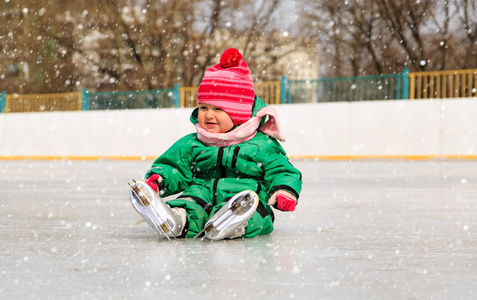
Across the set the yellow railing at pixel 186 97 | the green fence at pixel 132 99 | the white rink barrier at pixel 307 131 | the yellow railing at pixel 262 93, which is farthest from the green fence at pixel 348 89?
the green fence at pixel 132 99

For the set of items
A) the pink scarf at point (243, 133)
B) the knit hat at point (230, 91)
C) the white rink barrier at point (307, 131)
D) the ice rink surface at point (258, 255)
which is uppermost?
the knit hat at point (230, 91)

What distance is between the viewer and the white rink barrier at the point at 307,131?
1457 centimetres

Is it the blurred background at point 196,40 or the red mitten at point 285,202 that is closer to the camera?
the red mitten at point 285,202

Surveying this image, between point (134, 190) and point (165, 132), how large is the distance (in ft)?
44.5

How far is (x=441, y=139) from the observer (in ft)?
47.7

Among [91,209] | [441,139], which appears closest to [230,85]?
[91,209]

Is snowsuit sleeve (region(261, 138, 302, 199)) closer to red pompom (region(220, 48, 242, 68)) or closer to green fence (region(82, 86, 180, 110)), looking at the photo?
red pompom (region(220, 48, 242, 68))

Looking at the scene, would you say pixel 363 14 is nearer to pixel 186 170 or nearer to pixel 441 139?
pixel 441 139

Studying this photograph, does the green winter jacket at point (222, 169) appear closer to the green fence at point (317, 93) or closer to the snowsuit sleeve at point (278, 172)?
the snowsuit sleeve at point (278, 172)

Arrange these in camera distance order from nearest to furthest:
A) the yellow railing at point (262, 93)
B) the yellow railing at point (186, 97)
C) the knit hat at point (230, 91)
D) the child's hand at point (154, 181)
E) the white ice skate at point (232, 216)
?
the white ice skate at point (232, 216) < the child's hand at point (154, 181) < the knit hat at point (230, 91) < the yellow railing at point (262, 93) < the yellow railing at point (186, 97)

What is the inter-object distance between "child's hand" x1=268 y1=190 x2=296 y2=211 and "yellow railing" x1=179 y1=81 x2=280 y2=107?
1303cm

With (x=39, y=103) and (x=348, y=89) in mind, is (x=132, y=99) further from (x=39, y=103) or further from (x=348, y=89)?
(x=348, y=89)

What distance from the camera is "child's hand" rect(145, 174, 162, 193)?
3.63 meters

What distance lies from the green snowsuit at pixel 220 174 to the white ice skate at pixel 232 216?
0.16m
